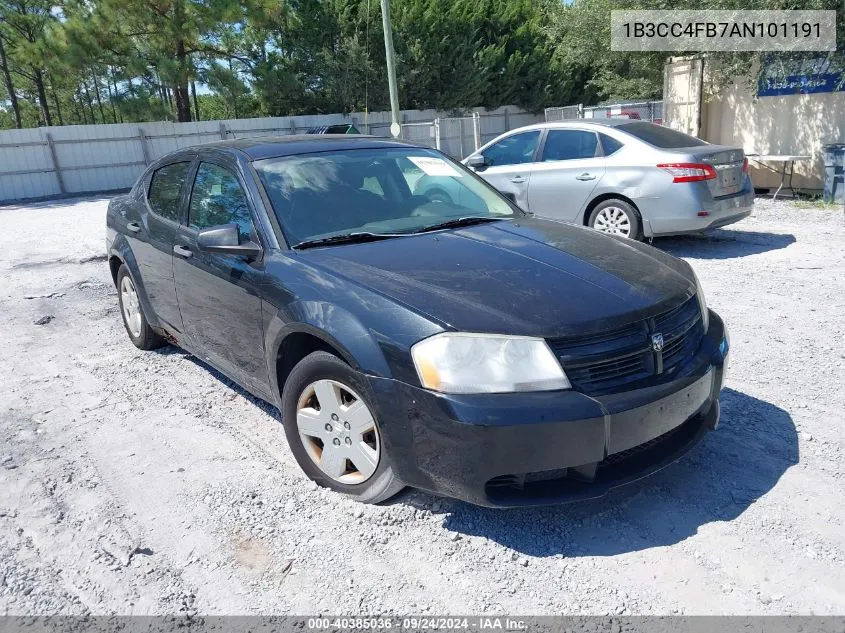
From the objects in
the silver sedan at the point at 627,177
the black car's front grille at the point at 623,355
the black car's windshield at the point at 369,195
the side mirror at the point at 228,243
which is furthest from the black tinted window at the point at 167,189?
the silver sedan at the point at 627,177

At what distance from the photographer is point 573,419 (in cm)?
252

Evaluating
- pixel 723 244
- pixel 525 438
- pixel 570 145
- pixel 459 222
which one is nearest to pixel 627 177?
pixel 570 145

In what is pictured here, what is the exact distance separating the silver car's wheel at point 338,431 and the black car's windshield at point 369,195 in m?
0.81

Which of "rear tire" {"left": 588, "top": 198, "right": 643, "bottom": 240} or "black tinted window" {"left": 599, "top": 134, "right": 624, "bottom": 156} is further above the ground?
"black tinted window" {"left": 599, "top": 134, "right": 624, "bottom": 156}

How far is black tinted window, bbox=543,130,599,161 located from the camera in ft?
27.1

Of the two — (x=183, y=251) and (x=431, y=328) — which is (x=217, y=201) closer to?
(x=183, y=251)

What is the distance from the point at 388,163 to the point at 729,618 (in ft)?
9.71

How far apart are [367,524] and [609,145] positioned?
643 centimetres

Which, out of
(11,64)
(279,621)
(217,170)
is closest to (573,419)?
(279,621)

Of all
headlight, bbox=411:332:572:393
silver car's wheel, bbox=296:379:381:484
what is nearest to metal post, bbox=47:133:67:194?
silver car's wheel, bbox=296:379:381:484

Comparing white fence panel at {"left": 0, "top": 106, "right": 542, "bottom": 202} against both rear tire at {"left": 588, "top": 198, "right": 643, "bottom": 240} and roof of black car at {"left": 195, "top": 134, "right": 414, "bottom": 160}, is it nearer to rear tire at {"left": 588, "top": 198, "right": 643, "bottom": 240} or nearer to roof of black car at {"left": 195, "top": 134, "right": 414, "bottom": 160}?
rear tire at {"left": 588, "top": 198, "right": 643, "bottom": 240}

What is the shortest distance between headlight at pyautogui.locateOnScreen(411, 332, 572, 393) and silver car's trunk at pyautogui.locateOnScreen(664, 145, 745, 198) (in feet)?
19.1

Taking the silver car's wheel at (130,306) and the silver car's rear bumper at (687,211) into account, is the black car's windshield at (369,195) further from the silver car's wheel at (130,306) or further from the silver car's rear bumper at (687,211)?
the silver car's rear bumper at (687,211)

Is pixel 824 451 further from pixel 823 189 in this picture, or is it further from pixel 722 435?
pixel 823 189
